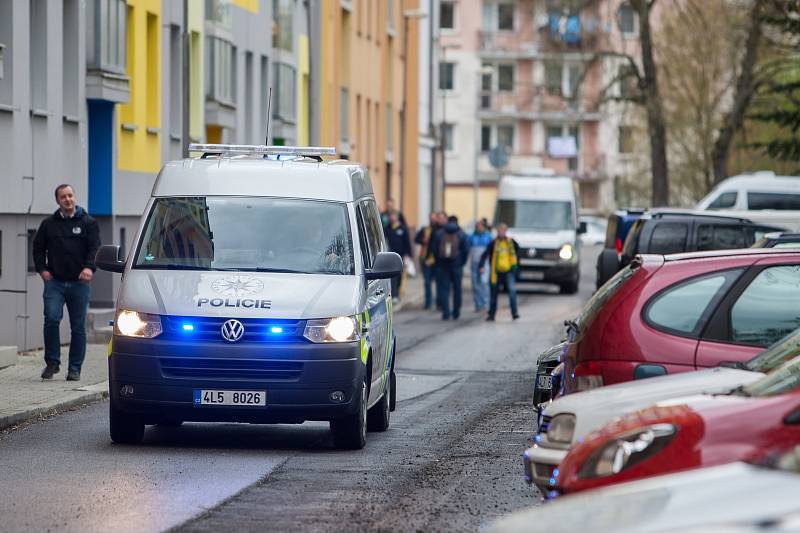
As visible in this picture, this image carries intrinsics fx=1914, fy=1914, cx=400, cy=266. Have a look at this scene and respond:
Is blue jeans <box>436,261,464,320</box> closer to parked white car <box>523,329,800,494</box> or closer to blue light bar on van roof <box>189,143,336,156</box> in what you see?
blue light bar on van roof <box>189,143,336,156</box>

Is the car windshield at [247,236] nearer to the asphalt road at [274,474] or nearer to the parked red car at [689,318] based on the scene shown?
the asphalt road at [274,474]

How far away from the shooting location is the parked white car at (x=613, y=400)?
8.71 m

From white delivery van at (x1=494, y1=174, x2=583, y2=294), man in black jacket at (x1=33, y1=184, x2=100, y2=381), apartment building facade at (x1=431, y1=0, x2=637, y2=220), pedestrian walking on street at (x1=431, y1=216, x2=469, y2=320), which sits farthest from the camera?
apartment building facade at (x1=431, y1=0, x2=637, y2=220)

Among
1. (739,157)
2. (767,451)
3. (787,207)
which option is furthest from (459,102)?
(767,451)

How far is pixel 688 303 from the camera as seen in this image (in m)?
10.0

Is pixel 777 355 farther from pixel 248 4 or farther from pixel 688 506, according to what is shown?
pixel 248 4

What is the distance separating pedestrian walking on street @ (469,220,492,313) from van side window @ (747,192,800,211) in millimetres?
6313

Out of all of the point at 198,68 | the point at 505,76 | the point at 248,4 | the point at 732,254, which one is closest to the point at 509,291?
the point at 198,68

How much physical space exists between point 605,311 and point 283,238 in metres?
4.39

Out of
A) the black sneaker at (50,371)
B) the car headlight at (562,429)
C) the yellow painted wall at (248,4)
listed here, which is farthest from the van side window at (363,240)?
the yellow painted wall at (248,4)

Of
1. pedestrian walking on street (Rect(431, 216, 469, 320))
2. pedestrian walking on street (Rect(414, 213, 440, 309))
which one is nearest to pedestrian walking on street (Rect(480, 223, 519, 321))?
pedestrian walking on street (Rect(431, 216, 469, 320))

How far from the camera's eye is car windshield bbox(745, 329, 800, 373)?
359 inches

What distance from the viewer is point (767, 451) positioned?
23.2 feet

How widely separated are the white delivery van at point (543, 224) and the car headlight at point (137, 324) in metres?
32.9
